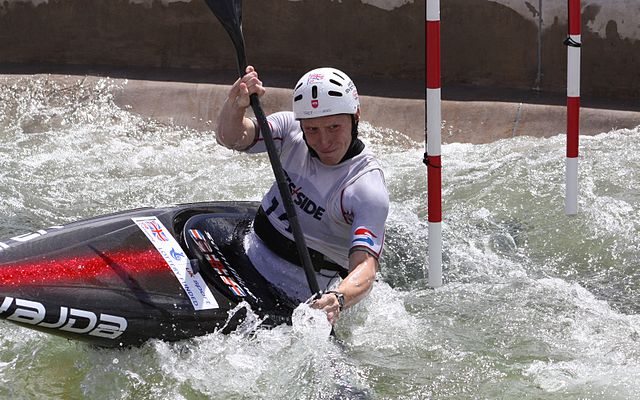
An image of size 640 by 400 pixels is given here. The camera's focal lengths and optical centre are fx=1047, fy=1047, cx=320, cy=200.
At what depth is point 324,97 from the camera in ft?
12.6

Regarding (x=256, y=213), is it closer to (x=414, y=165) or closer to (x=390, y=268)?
(x=390, y=268)

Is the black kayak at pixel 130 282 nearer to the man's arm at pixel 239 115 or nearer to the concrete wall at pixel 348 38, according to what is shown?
the man's arm at pixel 239 115

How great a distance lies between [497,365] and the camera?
4.15 meters

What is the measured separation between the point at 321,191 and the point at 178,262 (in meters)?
0.60

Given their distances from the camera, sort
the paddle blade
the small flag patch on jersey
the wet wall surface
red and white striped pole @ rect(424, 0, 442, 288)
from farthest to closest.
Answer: the wet wall surface < red and white striped pole @ rect(424, 0, 442, 288) < the paddle blade < the small flag patch on jersey

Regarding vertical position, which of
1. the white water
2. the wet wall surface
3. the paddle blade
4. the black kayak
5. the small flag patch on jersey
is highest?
the paddle blade

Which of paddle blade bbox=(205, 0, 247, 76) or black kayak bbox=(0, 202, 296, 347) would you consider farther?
paddle blade bbox=(205, 0, 247, 76)

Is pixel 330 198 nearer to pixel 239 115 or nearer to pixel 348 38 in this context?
pixel 239 115

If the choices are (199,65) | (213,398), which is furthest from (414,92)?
(213,398)

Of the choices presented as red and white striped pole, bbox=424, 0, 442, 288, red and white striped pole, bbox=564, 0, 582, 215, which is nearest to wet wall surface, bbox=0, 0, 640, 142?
red and white striped pole, bbox=564, 0, 582, 215

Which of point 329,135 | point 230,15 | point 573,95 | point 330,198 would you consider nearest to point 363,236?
point 330,198

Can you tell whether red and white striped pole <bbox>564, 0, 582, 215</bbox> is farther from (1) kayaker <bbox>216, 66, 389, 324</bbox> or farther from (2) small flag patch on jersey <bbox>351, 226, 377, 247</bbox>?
(2) small flag patch on jersey <bbox>351, 226, 377, 247</bbox>

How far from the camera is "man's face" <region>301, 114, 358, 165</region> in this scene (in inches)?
152

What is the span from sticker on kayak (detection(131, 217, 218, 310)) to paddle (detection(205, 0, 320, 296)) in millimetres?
370
